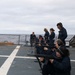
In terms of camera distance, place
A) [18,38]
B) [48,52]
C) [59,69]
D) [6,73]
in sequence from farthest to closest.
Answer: [18,38]
[6,73]
[48,52]
[59,69]

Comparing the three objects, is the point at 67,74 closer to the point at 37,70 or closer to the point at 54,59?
the point at 54,59

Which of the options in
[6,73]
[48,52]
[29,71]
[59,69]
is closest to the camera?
[59,69]

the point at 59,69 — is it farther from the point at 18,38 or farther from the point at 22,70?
the point at 18,38

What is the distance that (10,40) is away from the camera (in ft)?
121

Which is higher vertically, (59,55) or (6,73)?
(59,55)

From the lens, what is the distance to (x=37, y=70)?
13.1 meters

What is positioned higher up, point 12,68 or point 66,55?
point 66,55

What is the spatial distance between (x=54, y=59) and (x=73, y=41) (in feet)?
76.9

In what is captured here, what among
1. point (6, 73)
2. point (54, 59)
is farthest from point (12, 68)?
point (54, 59)

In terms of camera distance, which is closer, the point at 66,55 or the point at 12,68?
the point at 66,55

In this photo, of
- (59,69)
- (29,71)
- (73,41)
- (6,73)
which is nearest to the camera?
(59,69)

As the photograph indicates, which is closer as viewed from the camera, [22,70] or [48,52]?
[48,52]

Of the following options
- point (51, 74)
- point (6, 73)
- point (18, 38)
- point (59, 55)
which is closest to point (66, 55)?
point (59, 55)

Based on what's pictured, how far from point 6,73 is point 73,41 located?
1940 cm
